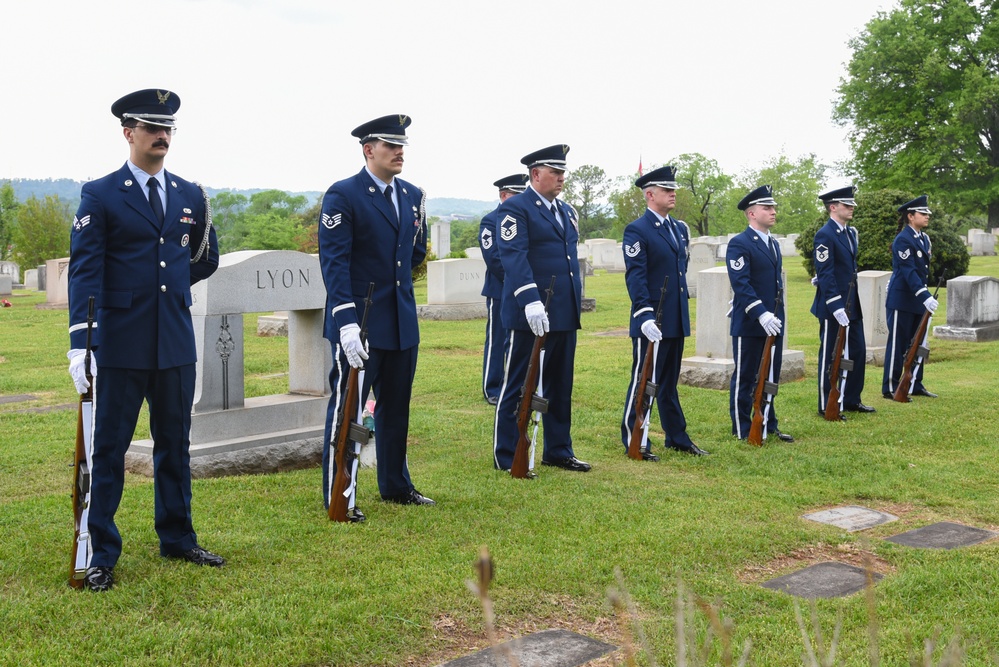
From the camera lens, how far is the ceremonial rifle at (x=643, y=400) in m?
7.19

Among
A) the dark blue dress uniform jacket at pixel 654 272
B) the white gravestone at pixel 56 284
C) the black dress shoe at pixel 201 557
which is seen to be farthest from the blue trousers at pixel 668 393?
the white gravestone at pixel 56 284

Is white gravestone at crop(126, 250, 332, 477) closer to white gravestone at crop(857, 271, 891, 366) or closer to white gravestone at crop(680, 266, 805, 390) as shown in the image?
white gravestone at crop(680, 266, 805, 390)

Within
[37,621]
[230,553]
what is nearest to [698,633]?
[230,553]

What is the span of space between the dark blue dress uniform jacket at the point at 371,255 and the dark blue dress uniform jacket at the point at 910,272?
6.19m

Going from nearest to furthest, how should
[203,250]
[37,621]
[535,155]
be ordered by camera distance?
[37,621] < [203,250] < [535,155]

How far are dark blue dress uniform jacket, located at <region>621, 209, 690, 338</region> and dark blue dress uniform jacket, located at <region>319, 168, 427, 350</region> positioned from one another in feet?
7.27

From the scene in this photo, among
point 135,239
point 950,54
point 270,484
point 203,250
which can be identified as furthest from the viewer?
point 950,54

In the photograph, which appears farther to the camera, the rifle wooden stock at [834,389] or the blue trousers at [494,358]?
the blue trousers at [494,358]

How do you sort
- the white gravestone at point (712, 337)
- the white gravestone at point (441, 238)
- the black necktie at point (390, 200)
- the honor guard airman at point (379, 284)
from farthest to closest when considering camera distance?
the white gravestone at point (441, 238) → the white gravestone at point (712, 337) → the black necktie at point (390, 200) → the honor guard airman at point (379, 284)

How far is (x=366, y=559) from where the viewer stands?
4.63 meters

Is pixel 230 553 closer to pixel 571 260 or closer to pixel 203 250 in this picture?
pixel 203 250

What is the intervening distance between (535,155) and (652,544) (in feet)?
9.22

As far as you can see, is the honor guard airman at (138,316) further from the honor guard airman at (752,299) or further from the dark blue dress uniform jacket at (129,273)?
the honor guard airman at (752,299)

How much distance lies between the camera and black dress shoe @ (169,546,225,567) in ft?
14.8
